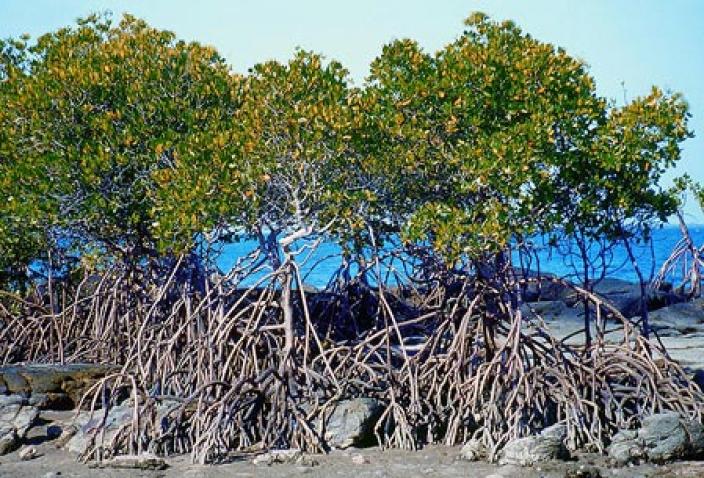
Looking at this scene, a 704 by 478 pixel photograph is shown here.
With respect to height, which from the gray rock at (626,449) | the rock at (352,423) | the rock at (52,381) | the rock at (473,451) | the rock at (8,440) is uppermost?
the rock at (52,381)

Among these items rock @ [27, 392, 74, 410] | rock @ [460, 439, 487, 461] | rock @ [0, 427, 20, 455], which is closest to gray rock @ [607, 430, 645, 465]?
rock @ [460, 439, 487, 461]

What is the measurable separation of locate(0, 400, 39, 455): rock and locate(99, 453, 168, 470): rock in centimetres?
148

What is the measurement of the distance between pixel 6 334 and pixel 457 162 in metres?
8.17

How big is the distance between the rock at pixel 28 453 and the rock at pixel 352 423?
117 inches

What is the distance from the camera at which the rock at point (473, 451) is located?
9.50m

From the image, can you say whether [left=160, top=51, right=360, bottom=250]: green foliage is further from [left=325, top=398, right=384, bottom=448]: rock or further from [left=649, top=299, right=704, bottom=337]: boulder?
[left=649, top=299, right=704, bottom=337]: boulder

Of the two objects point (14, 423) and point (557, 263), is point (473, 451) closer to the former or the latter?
point (14, 423)

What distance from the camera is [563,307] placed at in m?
22.0

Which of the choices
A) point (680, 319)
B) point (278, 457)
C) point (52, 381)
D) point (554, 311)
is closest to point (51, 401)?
point (52, 381)

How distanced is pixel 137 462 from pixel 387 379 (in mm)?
2632

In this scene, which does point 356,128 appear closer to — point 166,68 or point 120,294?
point 166,68

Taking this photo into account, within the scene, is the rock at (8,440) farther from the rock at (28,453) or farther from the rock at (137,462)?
the rock at (137,462)

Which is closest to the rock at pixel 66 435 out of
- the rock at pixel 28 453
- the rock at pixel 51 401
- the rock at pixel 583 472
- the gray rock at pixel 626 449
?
the rock at pixel 28 453

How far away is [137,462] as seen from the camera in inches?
370
